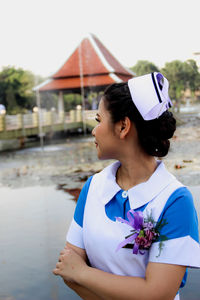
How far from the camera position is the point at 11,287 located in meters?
2.86

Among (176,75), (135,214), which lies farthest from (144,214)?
(176,75)

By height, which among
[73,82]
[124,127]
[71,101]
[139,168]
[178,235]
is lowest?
[71,101]

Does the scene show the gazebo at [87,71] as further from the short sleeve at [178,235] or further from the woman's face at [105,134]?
the short sleeve at [178,235]

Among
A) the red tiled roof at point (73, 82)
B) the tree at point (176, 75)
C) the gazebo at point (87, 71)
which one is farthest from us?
the gazebo at point (87, 71)

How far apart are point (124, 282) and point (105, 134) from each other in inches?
15.1

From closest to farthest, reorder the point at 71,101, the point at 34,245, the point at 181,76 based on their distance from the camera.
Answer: the point at 34,245, the point at 181,76, the point at 71,101

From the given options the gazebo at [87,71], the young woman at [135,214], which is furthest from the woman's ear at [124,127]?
the gazebo at [87,71]

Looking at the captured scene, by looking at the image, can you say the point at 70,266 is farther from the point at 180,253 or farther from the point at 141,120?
the point at 141,120

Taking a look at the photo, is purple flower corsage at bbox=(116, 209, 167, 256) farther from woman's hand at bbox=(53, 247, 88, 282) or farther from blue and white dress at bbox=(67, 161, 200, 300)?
woman's hand at bbox=(53, 247, 88, 282)

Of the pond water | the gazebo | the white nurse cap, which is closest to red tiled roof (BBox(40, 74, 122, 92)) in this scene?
Result: the gazebo

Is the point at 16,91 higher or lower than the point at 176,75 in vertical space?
lower

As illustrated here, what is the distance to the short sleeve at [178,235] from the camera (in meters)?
1.07

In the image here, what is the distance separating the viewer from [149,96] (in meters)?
1.12

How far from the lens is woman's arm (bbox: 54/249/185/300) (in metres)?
1.05
